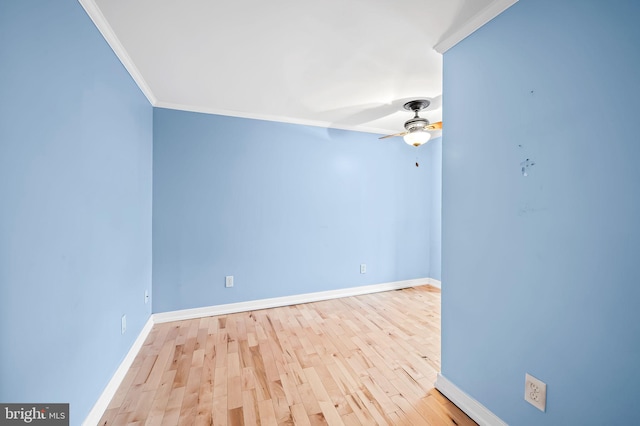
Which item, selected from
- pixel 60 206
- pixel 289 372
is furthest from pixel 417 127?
pixel 60 206

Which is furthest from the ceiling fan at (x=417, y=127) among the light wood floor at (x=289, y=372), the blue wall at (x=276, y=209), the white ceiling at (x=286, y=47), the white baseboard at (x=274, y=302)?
the white baseboard at (x=274, y=302)

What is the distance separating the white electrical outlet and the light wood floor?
439 mm

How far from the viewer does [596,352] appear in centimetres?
99

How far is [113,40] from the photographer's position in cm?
165

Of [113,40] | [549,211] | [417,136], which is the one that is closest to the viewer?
[549,211]

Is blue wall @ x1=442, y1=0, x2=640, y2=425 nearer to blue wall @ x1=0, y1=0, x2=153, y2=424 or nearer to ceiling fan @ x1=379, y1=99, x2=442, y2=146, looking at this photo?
ceiling fan @ x1=379, y1=99, x2=442, y2=146

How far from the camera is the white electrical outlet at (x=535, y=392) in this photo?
1.15m

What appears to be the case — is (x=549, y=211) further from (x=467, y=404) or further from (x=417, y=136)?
(x=417, y=136)

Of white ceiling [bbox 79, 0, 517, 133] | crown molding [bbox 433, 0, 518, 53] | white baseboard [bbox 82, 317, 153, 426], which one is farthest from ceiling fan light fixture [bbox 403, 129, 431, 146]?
white baseboard [bbox 82, 317, 153, 426]

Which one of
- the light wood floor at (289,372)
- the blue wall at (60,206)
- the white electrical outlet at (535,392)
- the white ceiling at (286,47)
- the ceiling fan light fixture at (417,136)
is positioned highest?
the white ceiling at (286,47)

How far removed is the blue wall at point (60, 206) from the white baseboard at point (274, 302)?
930mm

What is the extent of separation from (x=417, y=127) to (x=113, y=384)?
3.28 m

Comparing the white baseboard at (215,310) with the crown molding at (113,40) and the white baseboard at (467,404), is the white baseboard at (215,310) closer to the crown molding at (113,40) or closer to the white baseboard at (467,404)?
the white baseboard at (467,404)

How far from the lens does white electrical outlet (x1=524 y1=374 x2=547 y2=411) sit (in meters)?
1.15
